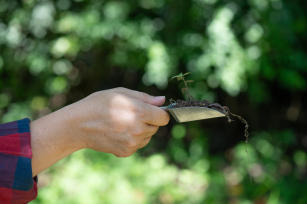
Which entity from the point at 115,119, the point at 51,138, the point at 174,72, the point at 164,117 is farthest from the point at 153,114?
the point at 174,72

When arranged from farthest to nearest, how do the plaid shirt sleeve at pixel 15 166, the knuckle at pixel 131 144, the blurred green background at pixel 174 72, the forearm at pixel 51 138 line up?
the blurred green background at pixel 174 72, the knuckle at pixel 131 144, the forearm at pixel 51 138, the plaid shirt sleeve at pixel 15 166

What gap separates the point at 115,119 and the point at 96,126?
0.27ft

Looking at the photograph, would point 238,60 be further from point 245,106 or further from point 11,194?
point 11,194

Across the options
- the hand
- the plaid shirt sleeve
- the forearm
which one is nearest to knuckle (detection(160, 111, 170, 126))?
the hand

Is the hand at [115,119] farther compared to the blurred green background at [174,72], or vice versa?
the blurred green background at [174,72]

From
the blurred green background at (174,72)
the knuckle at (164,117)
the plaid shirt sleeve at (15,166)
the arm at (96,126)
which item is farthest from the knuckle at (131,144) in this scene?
the blurred green background at (174,72)

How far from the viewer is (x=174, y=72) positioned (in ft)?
12.8

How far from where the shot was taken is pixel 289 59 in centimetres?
378

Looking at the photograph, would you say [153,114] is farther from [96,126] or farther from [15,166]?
[15,166]

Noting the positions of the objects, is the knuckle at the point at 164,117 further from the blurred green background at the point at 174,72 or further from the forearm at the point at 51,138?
the blurred green background at the point at 174,72

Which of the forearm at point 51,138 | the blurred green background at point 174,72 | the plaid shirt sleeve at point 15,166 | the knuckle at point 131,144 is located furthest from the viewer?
the blurred green background at point 174,72

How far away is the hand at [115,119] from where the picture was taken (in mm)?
1499

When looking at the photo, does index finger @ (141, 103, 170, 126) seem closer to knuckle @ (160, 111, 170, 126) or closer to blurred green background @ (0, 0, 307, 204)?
knuckle @ (160, 111, 170, 126)

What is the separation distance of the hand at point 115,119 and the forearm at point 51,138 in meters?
0.04
